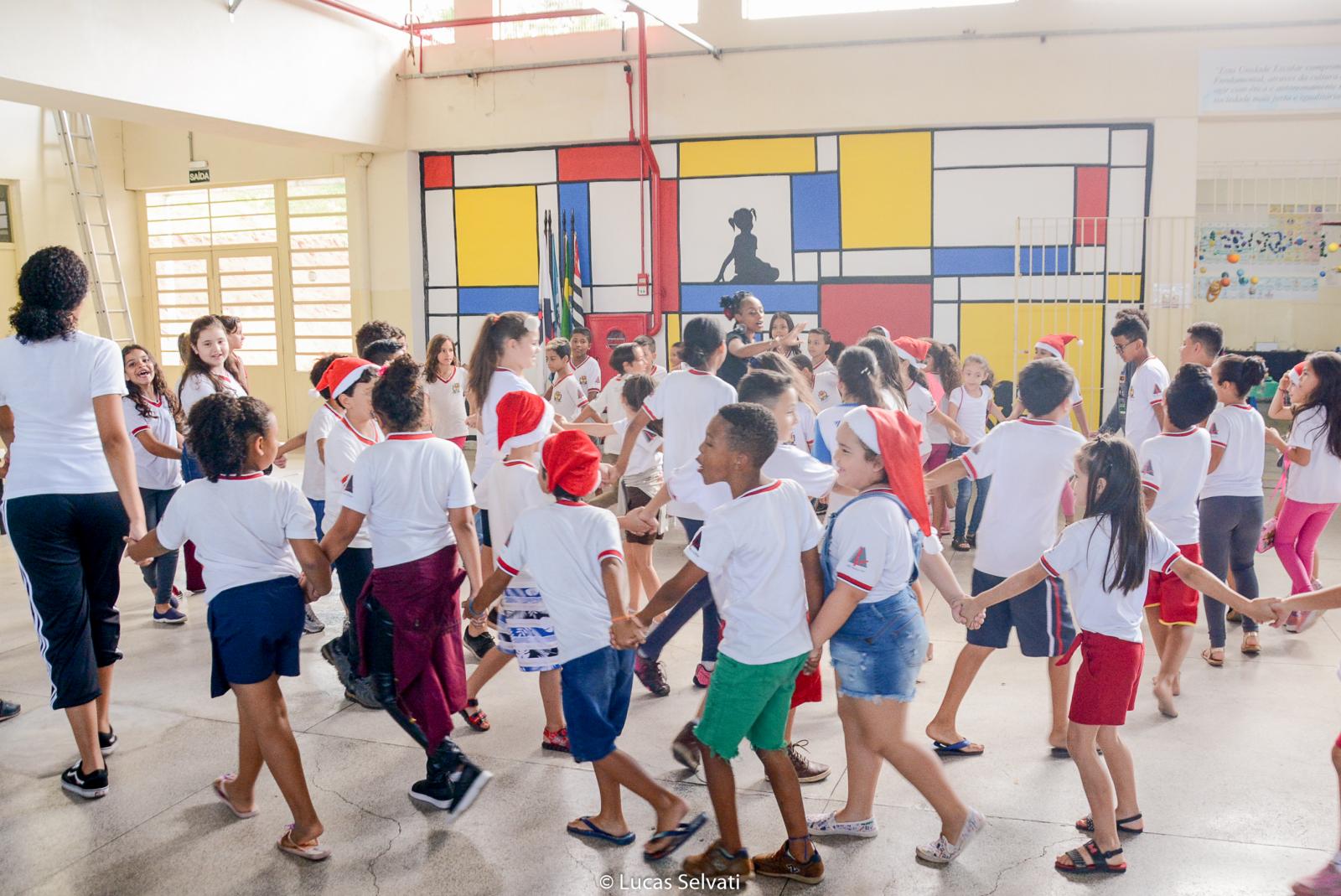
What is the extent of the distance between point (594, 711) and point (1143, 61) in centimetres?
847

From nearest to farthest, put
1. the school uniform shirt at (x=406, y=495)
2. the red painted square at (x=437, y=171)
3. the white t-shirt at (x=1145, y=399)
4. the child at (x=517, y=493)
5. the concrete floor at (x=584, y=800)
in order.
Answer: the concrete floor at (x=584, y=800)
the school uniform shirt at (x=406, y=495)
the child at (x=517, y=493)
the white t-shirt at (x=1145, y=399)
the red painted square at (x=437, y=171)

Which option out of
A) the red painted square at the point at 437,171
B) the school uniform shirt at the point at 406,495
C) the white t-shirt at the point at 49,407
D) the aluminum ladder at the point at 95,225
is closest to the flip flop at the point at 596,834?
the school uniform shirt at the point at 406,495

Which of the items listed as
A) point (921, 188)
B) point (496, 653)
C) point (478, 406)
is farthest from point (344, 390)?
point (921, 188)

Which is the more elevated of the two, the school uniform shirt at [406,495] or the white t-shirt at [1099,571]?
the school uniform shirt at [406,495]

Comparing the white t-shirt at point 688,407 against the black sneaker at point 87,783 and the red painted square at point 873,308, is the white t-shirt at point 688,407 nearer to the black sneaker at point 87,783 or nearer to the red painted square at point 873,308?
the black sneaker at point 87,783

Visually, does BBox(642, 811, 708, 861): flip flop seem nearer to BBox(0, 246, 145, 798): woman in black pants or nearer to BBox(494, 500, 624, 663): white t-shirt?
BBox(494, 500, 624, 663): white t-shirt

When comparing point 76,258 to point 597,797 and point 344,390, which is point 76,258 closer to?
point 344,390

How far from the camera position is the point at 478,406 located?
466cm

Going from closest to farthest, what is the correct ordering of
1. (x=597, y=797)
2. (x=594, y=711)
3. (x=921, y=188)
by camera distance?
(x=594, y=711)
(x=597, y=797)
(x=921, y=188)

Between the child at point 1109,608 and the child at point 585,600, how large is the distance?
1145 mm

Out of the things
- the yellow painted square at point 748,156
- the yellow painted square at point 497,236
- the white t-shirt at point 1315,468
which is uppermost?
the yellow painted square at point 748,156

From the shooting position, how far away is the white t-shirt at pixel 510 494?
152 inches

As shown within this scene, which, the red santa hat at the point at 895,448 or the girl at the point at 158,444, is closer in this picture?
the red santa hat at the point at 895,448

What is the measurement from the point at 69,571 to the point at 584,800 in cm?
181
